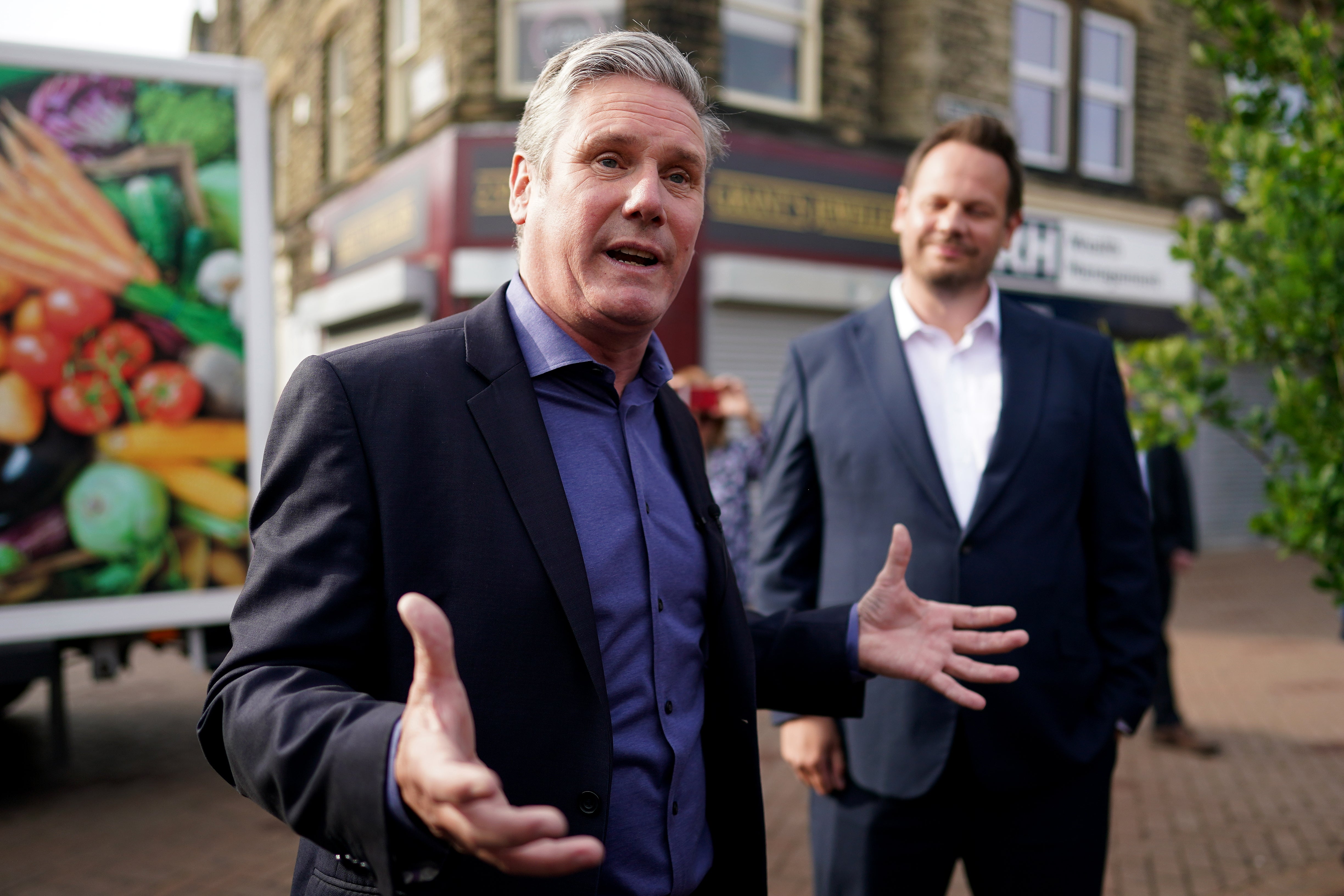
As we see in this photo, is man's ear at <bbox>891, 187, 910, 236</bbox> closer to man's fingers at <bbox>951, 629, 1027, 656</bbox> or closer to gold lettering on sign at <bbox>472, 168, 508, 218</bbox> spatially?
man's fingers at <bbox>951, 629, 1027, 656</bbox>

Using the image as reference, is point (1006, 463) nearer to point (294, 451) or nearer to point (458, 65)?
point (294, 451)

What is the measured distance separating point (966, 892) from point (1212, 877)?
3.06 ft

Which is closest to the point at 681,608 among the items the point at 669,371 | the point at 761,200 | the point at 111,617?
the point at 669,371

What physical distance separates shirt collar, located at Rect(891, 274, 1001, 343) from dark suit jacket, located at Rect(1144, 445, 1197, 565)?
3.39 m

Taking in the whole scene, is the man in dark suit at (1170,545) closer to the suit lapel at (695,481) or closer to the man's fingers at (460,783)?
the suit lapel at (695,481)

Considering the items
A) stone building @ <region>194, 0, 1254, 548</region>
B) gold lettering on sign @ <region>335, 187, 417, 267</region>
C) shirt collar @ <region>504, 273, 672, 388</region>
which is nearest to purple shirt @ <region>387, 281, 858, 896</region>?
shirt collar @ <region>504, 273, 672, 388</region>

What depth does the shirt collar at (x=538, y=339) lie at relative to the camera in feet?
4.76

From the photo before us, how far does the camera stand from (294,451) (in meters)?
1.24

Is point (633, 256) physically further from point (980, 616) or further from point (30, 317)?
point (30, 317)

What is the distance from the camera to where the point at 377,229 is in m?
10.9

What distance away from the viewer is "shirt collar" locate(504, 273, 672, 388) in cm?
145

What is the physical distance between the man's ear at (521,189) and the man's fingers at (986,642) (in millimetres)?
Answer: 1035

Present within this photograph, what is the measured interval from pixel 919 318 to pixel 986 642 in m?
0.93

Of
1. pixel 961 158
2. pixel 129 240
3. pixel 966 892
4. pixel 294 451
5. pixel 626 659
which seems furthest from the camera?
pixel 129 240
